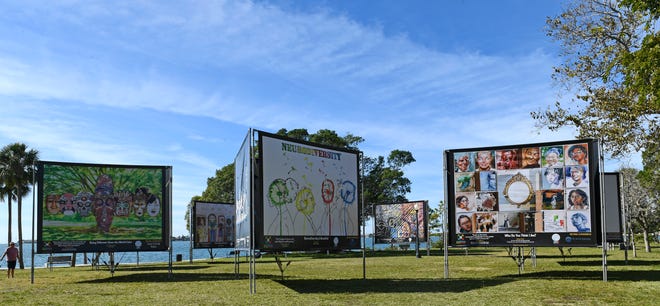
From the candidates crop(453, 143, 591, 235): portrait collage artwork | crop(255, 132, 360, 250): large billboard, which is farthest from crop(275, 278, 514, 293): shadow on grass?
crop(453, 143, 591, 235): portrait collage artwork

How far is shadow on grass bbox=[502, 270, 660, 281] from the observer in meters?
20.0

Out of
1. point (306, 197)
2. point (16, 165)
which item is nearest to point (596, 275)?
point (306, 197)

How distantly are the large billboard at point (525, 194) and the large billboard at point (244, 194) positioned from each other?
7.98 metres

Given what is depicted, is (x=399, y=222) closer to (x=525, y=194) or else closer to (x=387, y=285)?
(x=525, y=194)

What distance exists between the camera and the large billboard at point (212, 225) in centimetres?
4688

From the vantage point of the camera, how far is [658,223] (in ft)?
183

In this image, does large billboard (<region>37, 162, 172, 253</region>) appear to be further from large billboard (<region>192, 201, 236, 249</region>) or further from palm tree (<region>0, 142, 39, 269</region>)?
palm tree (<region>0, 142, 39, 269</region>)

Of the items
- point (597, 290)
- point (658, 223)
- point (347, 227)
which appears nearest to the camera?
point (597, 290)

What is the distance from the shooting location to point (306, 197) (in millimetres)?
20578

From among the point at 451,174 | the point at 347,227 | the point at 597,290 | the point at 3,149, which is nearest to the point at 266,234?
the point at 347,227

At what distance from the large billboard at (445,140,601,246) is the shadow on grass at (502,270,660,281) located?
1269mm

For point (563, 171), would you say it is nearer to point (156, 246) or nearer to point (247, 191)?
point (247, 191)

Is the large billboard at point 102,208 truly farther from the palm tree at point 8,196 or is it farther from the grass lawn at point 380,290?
the palm tree at point 8,196

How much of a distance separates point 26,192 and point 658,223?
58.4m
